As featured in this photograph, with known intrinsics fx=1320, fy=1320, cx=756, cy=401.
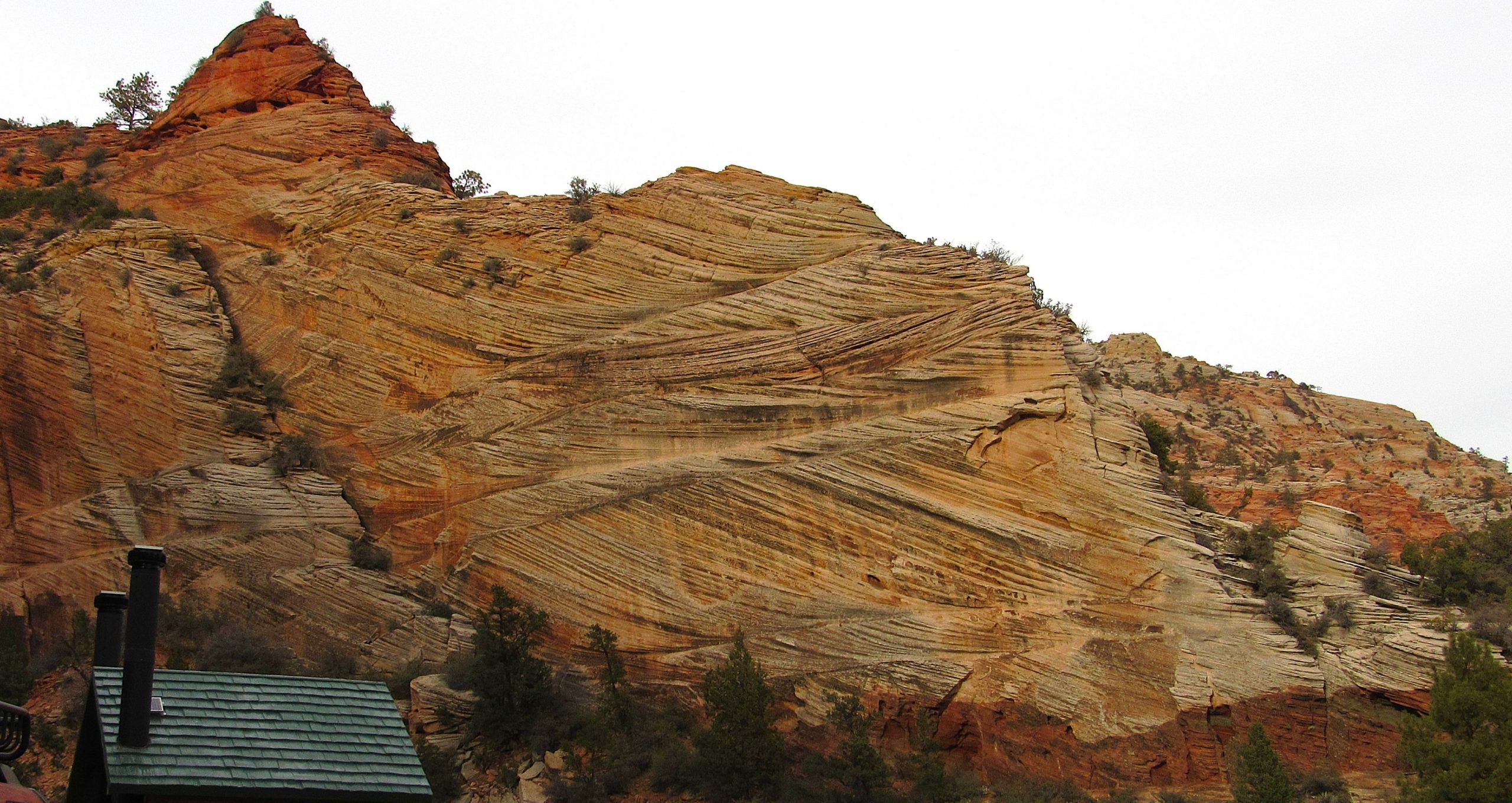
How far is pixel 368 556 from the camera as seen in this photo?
96.3ft

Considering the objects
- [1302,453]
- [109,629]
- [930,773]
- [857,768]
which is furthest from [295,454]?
[1302,453]

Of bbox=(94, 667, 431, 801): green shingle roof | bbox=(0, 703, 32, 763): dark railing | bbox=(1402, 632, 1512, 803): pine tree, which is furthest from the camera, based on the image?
bbox=(1402, 632, 1512, 803): pine tree

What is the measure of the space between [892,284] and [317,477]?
46.2 ft

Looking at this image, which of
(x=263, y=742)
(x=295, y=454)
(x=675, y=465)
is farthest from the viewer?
(x=295, y=454)

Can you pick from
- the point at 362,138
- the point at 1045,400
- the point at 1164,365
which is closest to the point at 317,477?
the point at 362,138

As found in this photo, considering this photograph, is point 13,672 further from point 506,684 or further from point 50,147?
point 50,147

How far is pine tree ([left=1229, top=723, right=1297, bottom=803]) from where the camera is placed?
19953 millimetres

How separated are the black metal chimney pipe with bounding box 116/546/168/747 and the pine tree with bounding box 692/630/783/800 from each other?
11656 mm

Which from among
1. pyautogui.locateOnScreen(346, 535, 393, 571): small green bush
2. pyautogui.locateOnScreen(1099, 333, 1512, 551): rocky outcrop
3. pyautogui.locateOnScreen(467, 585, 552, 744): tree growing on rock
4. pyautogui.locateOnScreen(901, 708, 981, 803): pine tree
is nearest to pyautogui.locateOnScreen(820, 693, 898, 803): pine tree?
pyautogui.locateOnScreen(901, 708, 981, 803): pine tree

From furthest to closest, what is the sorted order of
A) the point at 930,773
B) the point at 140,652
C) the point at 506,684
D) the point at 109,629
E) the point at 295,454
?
1. the point at 295,454
2. the point at 506,684
3. the point at 930,773
4. the point at 109,629
5. the point at 140,652

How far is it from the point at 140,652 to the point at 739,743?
12209 mm

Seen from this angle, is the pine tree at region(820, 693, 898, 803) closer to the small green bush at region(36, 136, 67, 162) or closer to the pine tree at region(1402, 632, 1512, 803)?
the pine tree at region(1402, 632, 1512, 803)

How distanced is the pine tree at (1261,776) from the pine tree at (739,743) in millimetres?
7724

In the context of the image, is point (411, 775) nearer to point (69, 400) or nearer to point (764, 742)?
point (764, 742)
